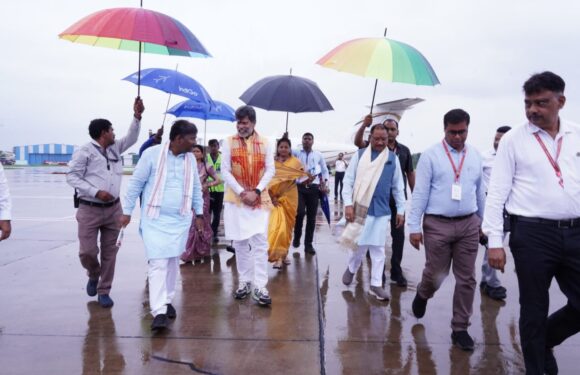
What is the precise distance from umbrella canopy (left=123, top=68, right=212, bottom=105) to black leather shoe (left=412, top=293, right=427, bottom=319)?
3833 mm

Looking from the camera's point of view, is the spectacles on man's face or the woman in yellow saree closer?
the spectacles on man's face

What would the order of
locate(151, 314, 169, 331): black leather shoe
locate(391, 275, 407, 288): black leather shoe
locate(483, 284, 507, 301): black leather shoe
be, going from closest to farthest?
locate(151, 314, 169, 331): black leather shoe
locate(483, 284, 507, 301): black leather shoe
locate(391, 275, 407, 288): black leather shoe

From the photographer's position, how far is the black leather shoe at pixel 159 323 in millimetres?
3943

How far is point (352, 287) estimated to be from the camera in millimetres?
5461

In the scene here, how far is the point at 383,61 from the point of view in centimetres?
446

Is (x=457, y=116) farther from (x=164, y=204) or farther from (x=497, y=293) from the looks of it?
(x=164, y=204)

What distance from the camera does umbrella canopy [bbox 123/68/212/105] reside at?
6070 millimetres

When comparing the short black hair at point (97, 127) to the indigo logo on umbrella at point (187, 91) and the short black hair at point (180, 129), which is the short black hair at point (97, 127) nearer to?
the short black hair at point (180, 129)

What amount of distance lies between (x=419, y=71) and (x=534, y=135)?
1846 mm

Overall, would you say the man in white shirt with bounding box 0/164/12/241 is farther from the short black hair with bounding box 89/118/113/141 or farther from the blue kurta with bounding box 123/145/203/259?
the short black hair with bounding box 89/118/113/141

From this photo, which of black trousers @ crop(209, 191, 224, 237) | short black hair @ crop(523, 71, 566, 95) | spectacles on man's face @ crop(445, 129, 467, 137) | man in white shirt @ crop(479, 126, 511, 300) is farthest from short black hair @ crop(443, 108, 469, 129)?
black trousers @ crop(209, 191, 224, 237)

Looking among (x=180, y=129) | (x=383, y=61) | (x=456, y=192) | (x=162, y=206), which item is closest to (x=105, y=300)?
(x=162, y=206)

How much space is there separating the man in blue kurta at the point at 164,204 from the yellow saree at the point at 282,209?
180cm

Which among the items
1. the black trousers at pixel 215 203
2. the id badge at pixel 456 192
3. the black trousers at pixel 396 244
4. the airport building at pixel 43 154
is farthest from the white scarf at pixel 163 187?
the airport building at pixel 43 154
